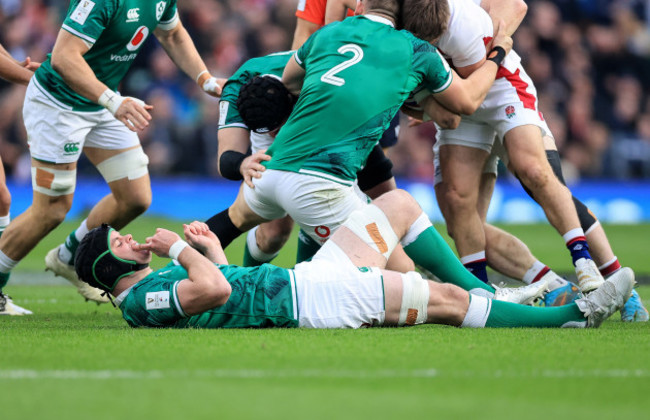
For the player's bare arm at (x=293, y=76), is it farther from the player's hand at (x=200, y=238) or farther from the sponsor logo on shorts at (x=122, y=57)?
the sponsor logo on shorts at (x=122, y=57)

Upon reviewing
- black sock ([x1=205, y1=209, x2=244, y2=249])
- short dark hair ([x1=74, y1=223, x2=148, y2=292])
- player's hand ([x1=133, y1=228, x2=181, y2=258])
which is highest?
player's hand ([x1=133, y1=228, x2=181, y2=258])

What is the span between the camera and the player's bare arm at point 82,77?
611 cm

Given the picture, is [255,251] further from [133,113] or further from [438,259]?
[438,259]

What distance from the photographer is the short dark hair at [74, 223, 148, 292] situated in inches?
194

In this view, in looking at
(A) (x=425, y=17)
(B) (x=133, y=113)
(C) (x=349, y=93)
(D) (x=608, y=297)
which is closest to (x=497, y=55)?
(A) (x=425, y=17)

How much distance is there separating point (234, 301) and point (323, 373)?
1358 millimetres

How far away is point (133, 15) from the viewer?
6793mm

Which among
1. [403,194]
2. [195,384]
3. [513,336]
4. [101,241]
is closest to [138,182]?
[101,241]

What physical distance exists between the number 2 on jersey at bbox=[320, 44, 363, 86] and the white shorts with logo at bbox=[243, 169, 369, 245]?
1.68 ft

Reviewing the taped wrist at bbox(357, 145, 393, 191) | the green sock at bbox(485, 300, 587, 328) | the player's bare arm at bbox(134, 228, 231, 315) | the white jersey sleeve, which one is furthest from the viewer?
the taped wrist at bbox(357, 145, 393, 191)

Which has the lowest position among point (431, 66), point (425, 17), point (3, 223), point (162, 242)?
point (3, 223)

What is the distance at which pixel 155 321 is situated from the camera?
493 centimetres

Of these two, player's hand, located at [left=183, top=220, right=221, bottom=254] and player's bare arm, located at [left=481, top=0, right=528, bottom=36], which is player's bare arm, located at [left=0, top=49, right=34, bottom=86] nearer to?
player's hand, located at [left=183, top=220, right=221, bottom=254]

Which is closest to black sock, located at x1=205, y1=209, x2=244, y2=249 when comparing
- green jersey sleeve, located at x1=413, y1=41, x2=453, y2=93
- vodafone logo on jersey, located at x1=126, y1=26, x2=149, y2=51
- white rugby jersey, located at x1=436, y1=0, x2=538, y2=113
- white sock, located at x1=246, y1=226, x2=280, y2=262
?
white sock, located at x1=246, y1=226, x2=280, y2=262
